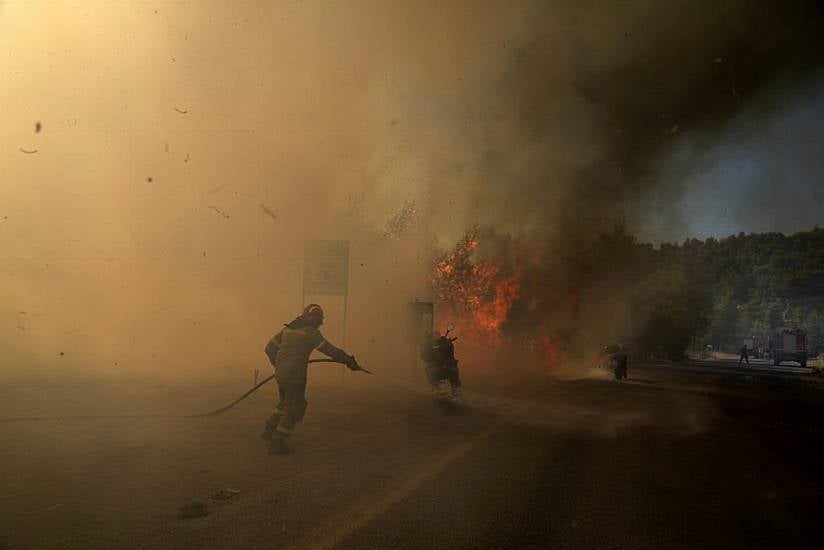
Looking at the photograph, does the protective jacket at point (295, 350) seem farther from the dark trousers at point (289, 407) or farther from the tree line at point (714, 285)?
the tree line at point (714, 285)

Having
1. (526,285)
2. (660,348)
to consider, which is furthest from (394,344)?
(660,348)

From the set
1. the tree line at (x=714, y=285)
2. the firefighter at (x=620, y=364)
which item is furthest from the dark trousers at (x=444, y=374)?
the tree line at (x=714, y=285)

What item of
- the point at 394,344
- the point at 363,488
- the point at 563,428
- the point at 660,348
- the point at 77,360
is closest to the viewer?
the point at 363,488

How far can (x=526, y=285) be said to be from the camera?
25094mm

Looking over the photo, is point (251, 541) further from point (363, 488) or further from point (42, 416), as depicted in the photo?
point (42, 416)

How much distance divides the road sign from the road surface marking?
5825mm

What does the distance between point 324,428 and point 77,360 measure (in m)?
10.6

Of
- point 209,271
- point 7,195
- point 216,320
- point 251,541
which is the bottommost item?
point 251,541

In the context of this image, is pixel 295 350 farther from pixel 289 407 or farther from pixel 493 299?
pixel 493 299

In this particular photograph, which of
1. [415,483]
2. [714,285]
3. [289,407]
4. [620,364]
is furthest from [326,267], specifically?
[714,285]

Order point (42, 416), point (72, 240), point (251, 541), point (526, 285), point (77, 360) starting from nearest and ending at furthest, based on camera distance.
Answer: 1. point (251, 541)
2. point (42, 416)
3. point (77, 360)
4. point (72, 240)
5. point (526, 285)

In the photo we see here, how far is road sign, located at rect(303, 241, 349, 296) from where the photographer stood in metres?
11.7

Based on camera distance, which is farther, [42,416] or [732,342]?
[732,342]

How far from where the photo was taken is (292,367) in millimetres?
6457
